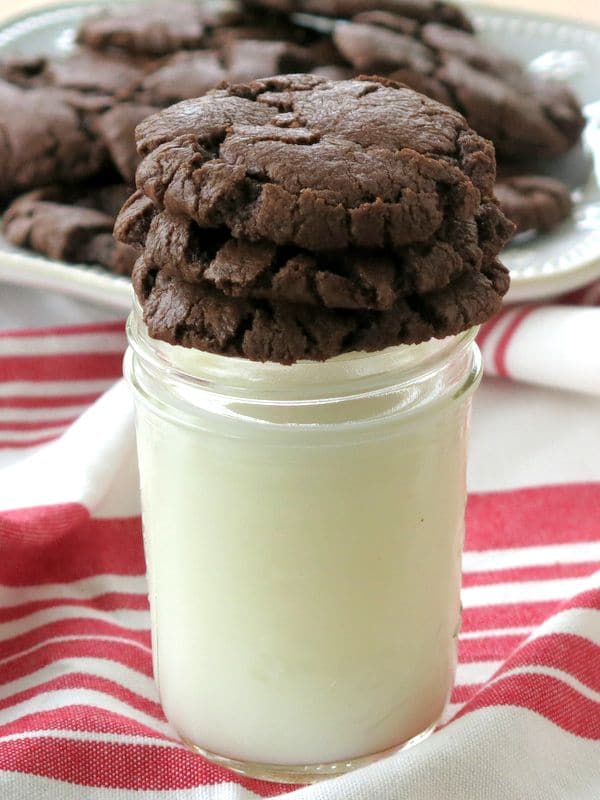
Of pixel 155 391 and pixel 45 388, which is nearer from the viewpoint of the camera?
pixel 155 391

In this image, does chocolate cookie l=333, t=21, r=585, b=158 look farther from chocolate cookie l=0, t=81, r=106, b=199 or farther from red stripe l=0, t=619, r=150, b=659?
red stripe l=0, t=619, r=150, b=659

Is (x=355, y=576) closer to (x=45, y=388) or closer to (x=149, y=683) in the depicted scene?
(x=149, y=683)

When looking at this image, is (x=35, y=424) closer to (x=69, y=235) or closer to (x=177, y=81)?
(x=69, y=235)

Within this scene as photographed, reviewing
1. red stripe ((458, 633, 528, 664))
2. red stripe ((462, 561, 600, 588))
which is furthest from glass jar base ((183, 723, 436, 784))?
red stripe ((462, 561, 600, 588))

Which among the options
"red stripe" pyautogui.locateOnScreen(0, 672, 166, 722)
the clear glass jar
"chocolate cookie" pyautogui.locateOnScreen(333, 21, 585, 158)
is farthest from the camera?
"chocolate cookie" pyautogui.locateOnScreen(333, 21, 585, 158)

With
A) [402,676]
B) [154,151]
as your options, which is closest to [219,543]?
[402,676]

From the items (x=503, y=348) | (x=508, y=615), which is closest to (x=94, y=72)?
(x=503, y=348)
